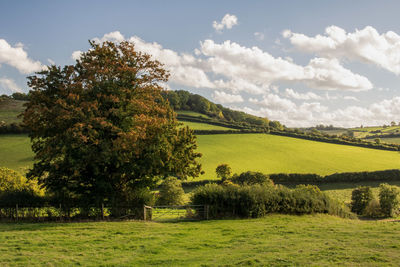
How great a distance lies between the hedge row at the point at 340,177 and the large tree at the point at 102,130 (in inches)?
1811

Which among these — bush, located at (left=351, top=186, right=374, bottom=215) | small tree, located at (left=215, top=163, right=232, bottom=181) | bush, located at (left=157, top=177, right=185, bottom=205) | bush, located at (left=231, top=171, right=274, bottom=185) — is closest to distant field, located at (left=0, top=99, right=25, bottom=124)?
bush, located at (left=157, top=177, right=185, bottom=205)

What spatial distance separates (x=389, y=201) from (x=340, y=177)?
20.4m

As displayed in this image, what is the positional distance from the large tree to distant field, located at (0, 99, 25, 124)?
71756 millimetres

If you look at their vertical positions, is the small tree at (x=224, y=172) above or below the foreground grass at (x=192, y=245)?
below

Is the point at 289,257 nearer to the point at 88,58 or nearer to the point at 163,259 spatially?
the point at 163,259

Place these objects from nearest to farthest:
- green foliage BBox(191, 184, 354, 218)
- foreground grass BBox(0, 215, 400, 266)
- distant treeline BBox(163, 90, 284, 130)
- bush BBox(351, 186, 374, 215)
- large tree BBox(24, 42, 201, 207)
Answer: foreground grass BBox(0, 215, 400, 266) → large tree BBox(24, 42, 201, 207) → green foliage BBox(191, 184, 354, 218) → bush BBox(351, 186, 374, 215) → distant treeline BBox(163, 90, 284, 130)

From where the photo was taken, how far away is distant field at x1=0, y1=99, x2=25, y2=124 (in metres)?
81.2

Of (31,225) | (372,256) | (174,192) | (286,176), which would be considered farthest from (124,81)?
(286,176)

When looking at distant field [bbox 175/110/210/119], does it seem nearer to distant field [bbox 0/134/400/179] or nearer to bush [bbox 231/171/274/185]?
distant field [bbox 0/134/400/179]

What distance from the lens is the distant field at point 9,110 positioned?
81.2m

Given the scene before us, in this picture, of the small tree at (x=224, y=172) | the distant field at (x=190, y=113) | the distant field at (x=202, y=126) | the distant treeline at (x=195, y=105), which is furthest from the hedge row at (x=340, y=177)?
the distant field at (x=190, y=113)

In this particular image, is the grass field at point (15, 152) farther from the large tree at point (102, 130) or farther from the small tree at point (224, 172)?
the large tree at point (102, 130)

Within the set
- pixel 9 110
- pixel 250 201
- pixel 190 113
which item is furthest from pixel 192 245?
pixel 190 113

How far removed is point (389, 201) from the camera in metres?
45.7
